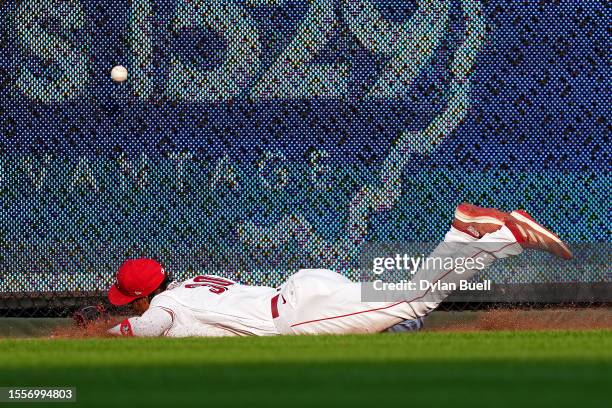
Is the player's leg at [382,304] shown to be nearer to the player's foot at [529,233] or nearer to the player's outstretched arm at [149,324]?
the player's foot at [529,233]

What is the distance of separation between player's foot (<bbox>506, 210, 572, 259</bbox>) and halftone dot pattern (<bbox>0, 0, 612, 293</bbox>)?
69 centimetres

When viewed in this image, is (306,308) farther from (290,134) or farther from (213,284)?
(290,134)

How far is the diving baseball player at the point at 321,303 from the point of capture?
476cm

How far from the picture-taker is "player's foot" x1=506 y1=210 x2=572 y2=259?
4.98 meters

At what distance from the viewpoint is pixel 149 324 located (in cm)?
470

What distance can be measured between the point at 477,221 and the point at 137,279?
5.80 ft

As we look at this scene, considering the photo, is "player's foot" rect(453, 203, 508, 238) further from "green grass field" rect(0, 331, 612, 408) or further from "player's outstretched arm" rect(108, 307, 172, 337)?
"player's outstretched arm" rect(108, 307, 172, 337)

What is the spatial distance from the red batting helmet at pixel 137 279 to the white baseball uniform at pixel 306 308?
44 centimetres

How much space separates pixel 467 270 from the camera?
4.78m

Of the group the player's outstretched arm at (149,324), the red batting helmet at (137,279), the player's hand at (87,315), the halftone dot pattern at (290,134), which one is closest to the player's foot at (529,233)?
the halftone dot pattern at (290,134)

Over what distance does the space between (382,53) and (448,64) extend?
0.39 meters

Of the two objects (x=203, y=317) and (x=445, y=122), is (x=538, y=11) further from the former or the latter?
(x=203, y=317)

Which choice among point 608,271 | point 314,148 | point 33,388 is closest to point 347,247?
point 314,148

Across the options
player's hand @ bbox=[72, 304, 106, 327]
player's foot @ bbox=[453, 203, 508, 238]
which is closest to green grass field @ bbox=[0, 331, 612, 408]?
player's foot @ bbox=[453, 203, 508, 238]
